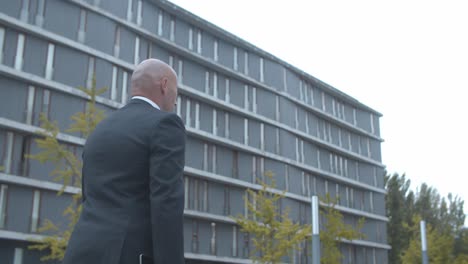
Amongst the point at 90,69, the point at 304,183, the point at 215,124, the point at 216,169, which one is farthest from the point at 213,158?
the point at 90,69

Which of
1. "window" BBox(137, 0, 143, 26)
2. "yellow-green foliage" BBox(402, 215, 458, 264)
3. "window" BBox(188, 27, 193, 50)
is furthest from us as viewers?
"window" BBox(188, 27, 193, 50)

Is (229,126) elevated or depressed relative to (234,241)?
elevated

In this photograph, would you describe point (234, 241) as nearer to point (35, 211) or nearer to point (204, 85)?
point (204, 85)

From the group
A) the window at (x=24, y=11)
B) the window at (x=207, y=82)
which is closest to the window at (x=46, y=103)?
the window at (x=24, y=11)

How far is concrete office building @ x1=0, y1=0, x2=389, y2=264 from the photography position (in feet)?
96.6

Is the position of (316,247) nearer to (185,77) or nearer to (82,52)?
(82,52)

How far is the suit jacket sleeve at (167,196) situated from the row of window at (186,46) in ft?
101

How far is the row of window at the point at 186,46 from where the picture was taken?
3353 cm

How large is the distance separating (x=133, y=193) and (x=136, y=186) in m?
0.03

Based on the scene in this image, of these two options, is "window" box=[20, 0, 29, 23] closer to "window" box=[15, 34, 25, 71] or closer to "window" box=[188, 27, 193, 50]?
"window" box=[15, 34, 25, 71]

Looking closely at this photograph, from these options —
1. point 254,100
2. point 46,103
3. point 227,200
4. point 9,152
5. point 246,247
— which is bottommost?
point 246,247

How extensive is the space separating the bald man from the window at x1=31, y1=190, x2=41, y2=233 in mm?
27731

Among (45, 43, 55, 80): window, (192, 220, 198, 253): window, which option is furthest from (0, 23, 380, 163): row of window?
(192, 220, 198, 253): window

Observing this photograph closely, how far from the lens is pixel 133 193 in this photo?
8.69 feet
